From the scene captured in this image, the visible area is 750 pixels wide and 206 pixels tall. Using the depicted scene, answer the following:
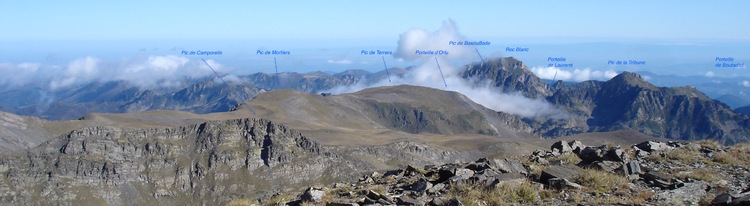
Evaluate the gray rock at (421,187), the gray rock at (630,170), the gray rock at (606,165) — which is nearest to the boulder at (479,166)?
the gray rock at (421,187)

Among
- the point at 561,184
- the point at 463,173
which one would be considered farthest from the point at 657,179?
the point at 463,173

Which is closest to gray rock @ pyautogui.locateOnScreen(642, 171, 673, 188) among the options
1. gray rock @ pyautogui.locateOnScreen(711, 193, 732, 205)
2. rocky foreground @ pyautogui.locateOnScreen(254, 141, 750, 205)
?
rocky foreground @ pyautogui.locateOnScreen(254, 141, 750, 205)

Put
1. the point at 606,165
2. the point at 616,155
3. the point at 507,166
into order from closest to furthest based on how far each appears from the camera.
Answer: the point at 507,166
the point at 606,165
the point at 616,155

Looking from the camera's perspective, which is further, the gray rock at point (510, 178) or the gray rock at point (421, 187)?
the gray rock at point (421, 187)

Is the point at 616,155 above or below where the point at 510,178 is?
below

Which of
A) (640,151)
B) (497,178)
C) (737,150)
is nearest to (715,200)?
(497,178)

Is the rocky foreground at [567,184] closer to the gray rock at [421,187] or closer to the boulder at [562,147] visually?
the gray rock at [421,187]

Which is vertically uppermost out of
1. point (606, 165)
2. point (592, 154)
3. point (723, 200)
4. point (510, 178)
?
point (723, 200)

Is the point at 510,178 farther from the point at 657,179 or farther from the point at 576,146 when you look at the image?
the point at 576,146

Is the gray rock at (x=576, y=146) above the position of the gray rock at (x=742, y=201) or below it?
below
